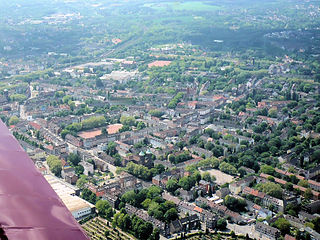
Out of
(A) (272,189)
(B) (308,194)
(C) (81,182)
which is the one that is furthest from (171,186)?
(B) (308,194)

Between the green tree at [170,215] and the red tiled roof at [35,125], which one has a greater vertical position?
the green tree at [170,215]

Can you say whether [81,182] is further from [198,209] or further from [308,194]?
[308,194]

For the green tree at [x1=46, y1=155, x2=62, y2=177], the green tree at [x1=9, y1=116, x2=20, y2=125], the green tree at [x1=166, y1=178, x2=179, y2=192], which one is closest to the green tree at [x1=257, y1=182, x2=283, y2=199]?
the green tree at [x1=166, y1=178, x2=179, y2=192]

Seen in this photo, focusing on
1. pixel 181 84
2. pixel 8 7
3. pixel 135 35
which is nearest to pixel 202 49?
pixel 135 35

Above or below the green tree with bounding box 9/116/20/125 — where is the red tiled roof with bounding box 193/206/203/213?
above

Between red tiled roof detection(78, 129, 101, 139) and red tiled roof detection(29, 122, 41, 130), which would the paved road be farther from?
red tiled roof detection(29, 122, 41, 130)

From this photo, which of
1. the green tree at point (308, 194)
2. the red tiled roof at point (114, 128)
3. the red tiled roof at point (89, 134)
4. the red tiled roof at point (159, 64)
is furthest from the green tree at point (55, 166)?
the red tiled roof at point (159, 64)

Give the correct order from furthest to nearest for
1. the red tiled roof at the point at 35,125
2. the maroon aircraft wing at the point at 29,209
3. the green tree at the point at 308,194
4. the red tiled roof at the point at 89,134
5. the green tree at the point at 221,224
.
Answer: the red tiled roof at the point at 35,125 < the red tiled roof at the point at 89,134 < the green tree at the point at 308,194 < the green tree at the point at 221,224 < the maroon aircraft wing at the point at 29,209

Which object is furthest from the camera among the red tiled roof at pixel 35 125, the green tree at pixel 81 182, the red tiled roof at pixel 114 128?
the red tiled roof at pixel 35 125

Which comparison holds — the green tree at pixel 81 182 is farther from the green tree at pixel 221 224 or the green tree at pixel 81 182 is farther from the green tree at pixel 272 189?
the green tree at pixel 272 189
